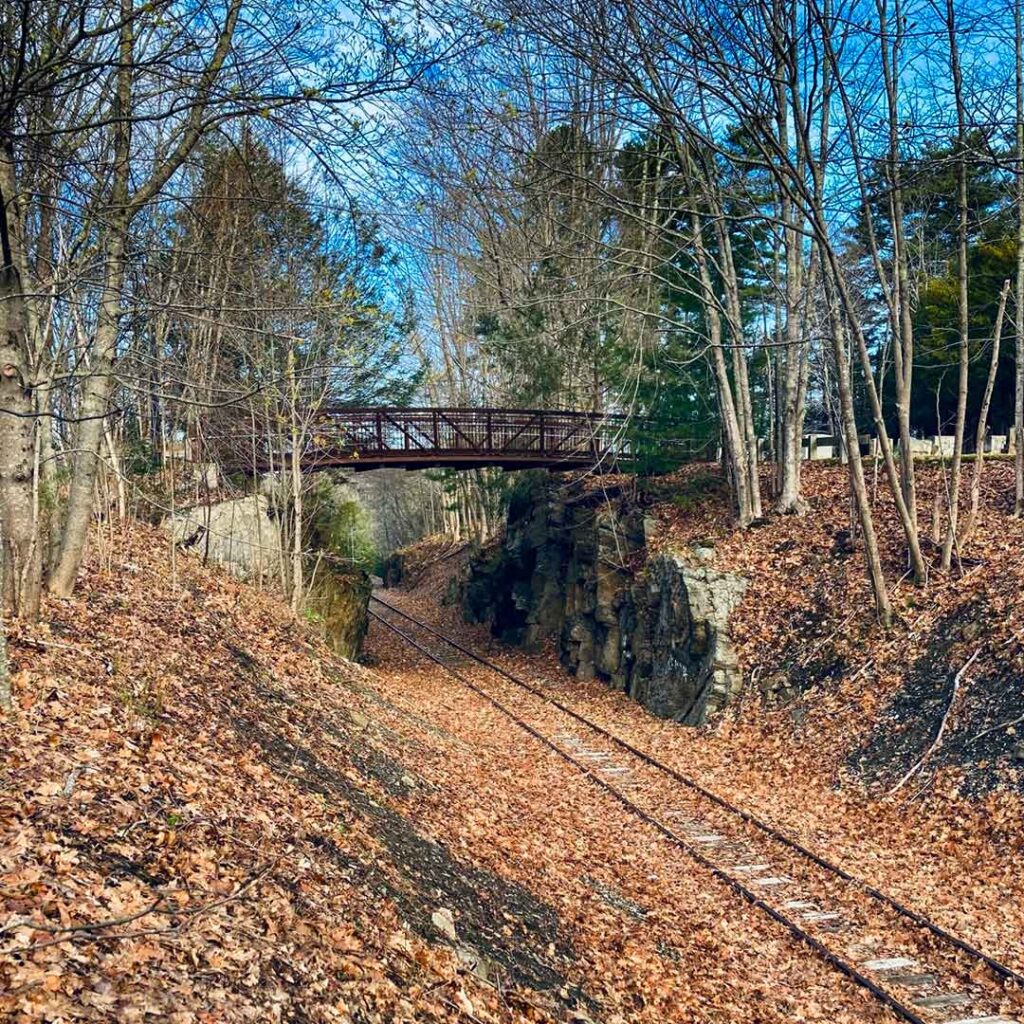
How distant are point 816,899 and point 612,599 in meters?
12.4

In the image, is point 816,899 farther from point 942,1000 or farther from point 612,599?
point 612,599

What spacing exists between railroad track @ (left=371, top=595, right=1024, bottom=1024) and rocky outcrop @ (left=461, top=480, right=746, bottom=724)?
2.52 m

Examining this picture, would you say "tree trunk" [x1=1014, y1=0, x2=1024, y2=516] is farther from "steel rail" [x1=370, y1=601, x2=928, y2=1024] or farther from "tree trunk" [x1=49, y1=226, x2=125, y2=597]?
"tree trunk" [x1=49, y1=226, x2=125, y2=597]

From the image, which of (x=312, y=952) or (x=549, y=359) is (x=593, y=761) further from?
(x=549, y=359)

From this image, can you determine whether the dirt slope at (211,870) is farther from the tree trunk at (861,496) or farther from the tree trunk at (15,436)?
the tree trunk at (861,496)

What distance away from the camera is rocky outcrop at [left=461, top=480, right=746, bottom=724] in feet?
57.2

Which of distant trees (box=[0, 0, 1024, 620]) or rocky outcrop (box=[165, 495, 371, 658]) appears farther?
rocky outcrop (box=[165, 495, 371, 658])

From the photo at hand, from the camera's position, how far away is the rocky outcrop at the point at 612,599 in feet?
57.2

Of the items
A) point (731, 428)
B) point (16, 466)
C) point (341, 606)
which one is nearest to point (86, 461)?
point (16, 466)

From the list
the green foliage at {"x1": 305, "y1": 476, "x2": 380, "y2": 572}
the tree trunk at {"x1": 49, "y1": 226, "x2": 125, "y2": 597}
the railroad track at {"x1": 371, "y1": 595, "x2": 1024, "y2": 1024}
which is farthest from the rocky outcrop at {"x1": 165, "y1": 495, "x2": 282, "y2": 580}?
the tree trunk at {"x1": 49, "y1": 226, "x2": 125, "y2": 597}

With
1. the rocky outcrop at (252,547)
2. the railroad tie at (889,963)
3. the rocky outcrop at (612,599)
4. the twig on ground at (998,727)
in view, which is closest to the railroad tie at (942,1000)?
the railroad tie at (889,963)

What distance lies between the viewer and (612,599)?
21672 mm

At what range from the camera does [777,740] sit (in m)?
14.5

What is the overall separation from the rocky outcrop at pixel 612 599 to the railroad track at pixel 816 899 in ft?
8.26
